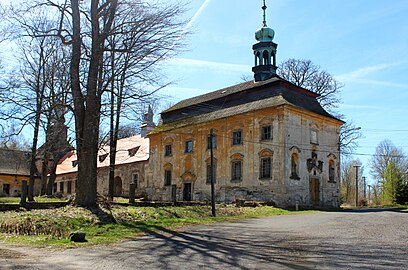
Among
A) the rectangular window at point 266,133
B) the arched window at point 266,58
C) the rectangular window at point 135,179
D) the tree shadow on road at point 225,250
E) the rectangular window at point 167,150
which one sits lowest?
the tree shadow on road at point 225,250

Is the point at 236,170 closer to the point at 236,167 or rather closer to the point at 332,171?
the point at 236,167

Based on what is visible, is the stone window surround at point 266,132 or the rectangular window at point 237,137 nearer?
the stone window surround at point 266,132

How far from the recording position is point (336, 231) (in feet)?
40.4

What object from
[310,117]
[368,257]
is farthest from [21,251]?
[310,117]

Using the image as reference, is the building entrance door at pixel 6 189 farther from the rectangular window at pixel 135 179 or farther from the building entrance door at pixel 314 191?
the building entrance door at pixel 314 191

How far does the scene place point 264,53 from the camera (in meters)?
33.9

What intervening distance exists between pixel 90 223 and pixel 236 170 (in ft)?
60.4

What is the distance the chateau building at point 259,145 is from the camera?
27797 millimetres

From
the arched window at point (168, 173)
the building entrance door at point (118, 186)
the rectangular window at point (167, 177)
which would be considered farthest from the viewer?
the building entrance door at point (118, 186)

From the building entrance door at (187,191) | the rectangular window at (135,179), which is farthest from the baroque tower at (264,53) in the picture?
the rectangular window at (135,179)

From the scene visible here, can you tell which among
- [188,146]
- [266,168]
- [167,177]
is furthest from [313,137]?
[167,177]

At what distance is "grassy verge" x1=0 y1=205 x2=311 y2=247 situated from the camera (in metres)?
11.0

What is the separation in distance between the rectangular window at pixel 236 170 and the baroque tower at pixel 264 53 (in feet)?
23.9

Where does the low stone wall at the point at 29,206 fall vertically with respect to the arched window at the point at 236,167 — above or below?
below
